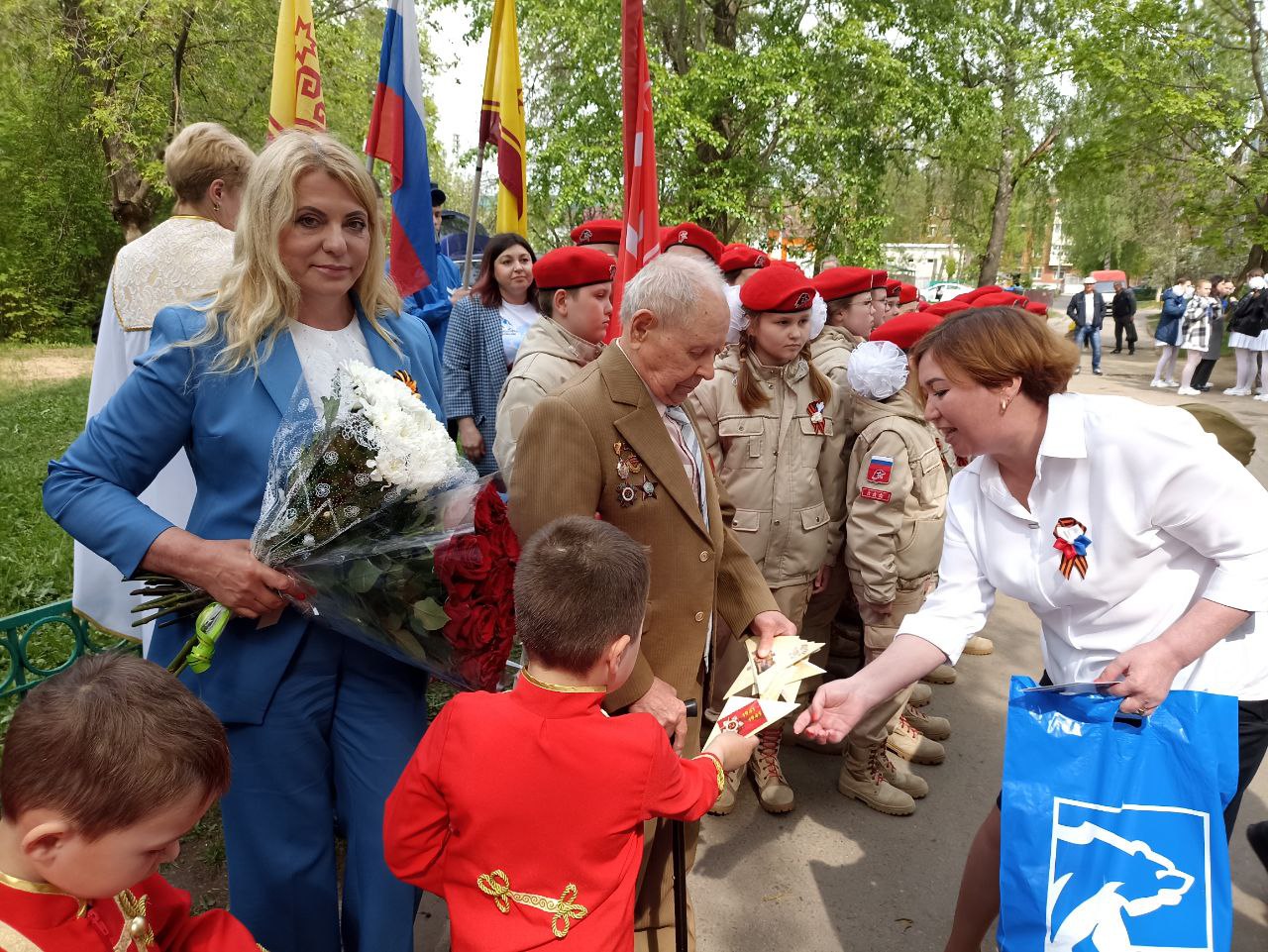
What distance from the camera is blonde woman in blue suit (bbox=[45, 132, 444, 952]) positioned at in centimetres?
183

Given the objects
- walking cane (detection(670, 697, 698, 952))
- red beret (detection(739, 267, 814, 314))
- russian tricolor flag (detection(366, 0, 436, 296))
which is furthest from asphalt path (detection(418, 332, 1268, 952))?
russian tricolor flag (detection(366, 0, 436, 296))

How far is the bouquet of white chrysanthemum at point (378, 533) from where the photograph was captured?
172 cm

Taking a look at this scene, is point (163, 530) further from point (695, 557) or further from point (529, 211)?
point (529, 211)

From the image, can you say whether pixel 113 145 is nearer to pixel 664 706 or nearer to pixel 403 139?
pixel 403 139

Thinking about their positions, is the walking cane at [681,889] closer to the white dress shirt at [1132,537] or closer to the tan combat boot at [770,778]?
the white dress shirt at [1132,537]

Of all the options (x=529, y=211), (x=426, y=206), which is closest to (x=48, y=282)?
(x=529, y=211)

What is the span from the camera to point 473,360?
5.24 m

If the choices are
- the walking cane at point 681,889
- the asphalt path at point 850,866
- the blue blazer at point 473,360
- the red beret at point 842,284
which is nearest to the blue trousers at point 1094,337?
the red beret at point 842,284

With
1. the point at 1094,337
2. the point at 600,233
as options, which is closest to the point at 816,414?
the point at 600,233

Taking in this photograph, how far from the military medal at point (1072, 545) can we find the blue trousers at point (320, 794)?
1.65m

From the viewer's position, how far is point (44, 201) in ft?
71.0

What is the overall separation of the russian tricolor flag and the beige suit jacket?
247 centimetres

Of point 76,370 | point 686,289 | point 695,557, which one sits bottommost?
point 76,370

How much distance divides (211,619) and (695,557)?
121 cm
